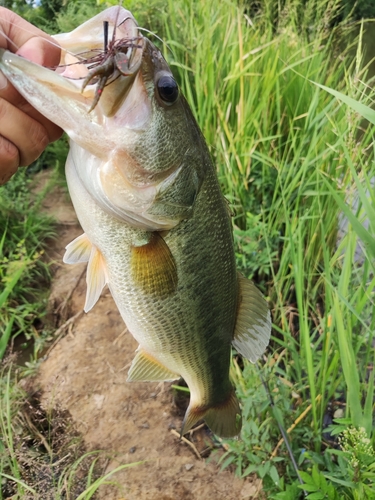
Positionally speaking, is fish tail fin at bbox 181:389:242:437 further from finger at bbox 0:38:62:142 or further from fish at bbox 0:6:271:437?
finger at bbox 0:38:62:142

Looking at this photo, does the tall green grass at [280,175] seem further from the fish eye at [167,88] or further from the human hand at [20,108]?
the human hand at [20,108]

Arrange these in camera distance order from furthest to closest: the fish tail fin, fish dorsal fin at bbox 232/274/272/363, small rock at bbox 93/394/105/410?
1. small rock at bbox 93/394/105/410
2. the fish tail fin
3. fish dorsal fin at bbox 232/274/272/363

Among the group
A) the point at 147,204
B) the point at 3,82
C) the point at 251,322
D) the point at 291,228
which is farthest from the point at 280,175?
the point at 3,82

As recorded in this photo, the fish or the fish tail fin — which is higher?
the fish

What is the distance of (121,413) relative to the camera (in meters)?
2.38

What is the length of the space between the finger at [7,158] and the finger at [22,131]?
0.01m

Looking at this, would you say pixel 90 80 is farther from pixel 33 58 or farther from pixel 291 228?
pixel 291 228

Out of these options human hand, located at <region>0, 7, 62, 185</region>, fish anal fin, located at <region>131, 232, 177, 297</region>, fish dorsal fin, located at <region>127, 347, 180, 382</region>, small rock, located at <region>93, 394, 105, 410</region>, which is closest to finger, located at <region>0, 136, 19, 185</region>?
human hand, located at <region>0, 7, 62, 185</region>

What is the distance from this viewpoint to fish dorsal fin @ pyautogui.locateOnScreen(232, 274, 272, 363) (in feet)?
4.82

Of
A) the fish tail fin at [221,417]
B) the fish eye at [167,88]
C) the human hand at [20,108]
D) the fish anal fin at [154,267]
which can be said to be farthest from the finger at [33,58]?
the fish tail fin at [221,417]

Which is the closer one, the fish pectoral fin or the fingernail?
the fingernail

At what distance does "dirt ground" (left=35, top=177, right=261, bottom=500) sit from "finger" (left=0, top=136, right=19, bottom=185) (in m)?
1.58

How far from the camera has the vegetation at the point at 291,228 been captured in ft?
5.75

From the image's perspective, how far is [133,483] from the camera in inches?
80.5
